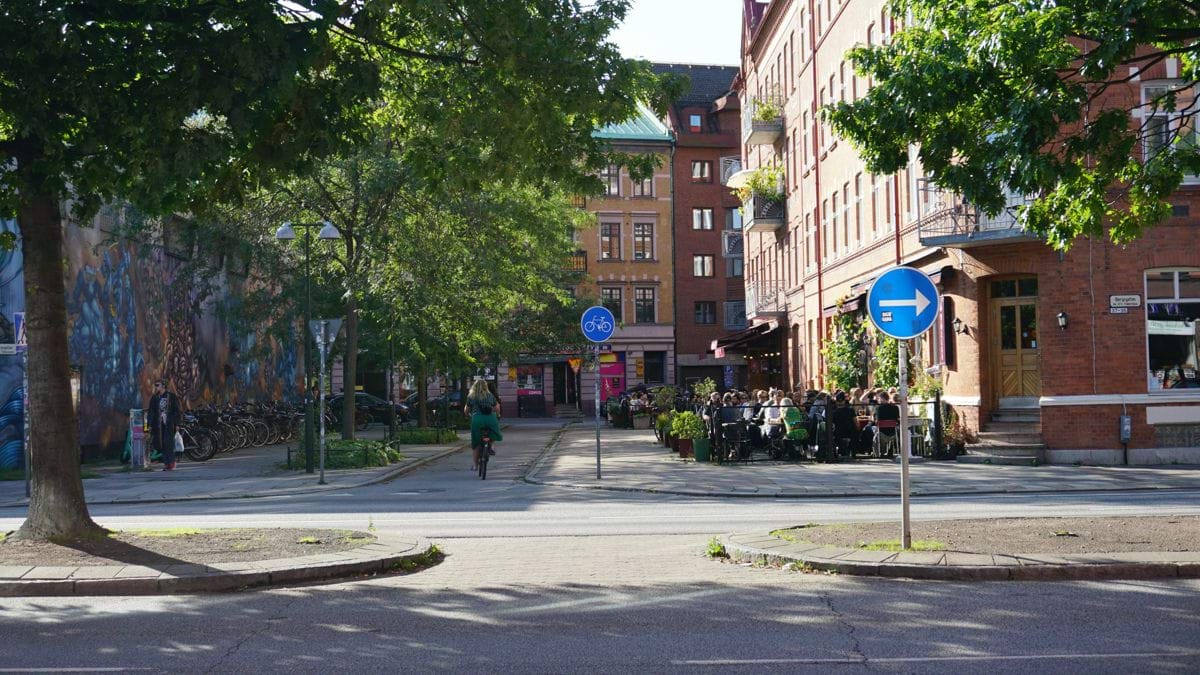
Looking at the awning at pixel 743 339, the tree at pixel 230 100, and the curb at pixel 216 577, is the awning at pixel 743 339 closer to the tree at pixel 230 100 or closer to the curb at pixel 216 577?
the tree at pixel 230 100

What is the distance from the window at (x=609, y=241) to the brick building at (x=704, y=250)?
361 cm

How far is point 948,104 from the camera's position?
1212 centimetres

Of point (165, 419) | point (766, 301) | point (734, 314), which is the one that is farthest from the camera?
point (734, 314)

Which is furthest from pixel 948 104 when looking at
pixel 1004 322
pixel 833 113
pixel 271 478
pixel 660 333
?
pixel 660 333

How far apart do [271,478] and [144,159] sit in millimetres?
14218

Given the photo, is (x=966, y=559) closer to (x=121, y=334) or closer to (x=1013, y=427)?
(x=1013, y=427)

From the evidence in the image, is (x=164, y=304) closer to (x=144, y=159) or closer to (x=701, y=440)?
(x=701, y=440)

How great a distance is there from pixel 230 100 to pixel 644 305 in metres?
60.6

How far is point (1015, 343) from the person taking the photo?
24094 mm

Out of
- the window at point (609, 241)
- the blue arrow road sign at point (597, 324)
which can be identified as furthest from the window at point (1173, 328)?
the window at point (609, 241)

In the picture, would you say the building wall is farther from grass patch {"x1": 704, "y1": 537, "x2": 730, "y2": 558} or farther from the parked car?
grass patch {"x1": 704, "y1": 537, "x2": 730, "y2": 558}

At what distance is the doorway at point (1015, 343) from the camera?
2377 centimetres

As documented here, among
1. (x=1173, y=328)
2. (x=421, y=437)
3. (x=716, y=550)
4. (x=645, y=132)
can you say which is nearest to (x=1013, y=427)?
(x=1173, y=328)

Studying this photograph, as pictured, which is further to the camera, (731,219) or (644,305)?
(731,219)
